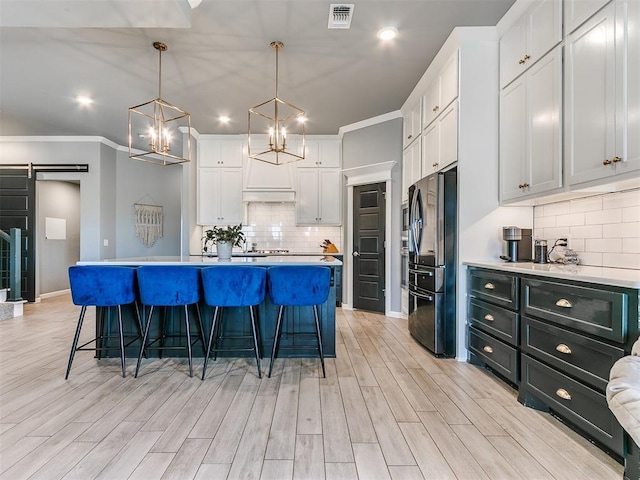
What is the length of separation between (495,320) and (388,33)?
2.59 metres

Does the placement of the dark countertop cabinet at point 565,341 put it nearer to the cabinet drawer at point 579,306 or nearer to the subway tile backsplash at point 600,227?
the cabinet drawer at point 579,306

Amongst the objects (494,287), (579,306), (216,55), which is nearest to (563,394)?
(579,306)

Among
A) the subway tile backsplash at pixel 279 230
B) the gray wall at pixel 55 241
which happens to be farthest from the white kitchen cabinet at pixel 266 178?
the gray wall at pixel 55 241

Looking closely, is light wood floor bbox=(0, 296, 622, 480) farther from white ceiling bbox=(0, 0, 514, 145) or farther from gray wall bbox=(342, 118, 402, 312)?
white ceiling bbox=(0, 0, 514, 145)

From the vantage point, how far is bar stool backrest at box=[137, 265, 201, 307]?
2.73 meters

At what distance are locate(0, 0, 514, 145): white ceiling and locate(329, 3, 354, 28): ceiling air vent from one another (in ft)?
0.19

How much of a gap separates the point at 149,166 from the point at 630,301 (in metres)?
7.65

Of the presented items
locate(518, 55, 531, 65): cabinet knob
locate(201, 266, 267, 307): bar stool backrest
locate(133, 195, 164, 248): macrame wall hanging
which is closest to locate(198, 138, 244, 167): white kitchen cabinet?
locate(133, 195, 164, 248): macrame wall hanging

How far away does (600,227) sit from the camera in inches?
97.7

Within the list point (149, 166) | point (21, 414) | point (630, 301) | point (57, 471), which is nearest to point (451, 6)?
point (630, 301)

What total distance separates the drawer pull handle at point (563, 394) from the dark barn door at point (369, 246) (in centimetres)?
327

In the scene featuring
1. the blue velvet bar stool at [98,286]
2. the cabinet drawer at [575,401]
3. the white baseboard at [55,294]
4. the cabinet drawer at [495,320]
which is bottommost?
the white baseboard at [55,294]

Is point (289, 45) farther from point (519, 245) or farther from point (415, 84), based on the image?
point (519, 245)

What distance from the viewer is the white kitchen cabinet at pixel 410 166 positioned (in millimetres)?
4312
